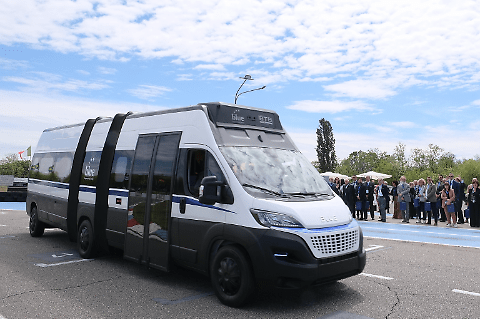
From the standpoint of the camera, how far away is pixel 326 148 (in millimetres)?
90625

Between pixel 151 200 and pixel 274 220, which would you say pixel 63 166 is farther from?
pixel 274 220

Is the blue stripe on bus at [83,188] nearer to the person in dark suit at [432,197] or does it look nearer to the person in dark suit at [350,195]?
the person in dark suit at [432,197]

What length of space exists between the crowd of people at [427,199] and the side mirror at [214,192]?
498 inches

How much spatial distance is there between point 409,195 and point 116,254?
42.8 feet

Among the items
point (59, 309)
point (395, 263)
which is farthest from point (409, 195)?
point (59, 309)

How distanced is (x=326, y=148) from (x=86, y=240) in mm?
85145

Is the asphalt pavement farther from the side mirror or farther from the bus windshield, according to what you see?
the bus windshield

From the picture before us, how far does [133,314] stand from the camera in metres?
5.04

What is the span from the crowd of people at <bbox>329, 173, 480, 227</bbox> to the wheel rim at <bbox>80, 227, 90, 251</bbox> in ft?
41.9

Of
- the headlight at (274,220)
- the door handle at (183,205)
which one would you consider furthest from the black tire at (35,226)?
the headlight at (274,220)

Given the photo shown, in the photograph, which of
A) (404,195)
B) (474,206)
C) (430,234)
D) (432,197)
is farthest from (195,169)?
(404,195)

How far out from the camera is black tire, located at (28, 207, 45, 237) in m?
11.0

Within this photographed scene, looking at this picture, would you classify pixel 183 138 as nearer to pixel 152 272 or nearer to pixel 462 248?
pixel 152 272

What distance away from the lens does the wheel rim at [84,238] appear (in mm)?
8328
